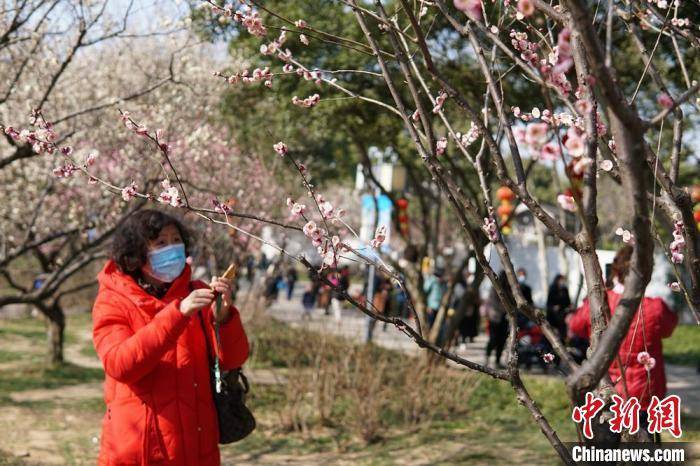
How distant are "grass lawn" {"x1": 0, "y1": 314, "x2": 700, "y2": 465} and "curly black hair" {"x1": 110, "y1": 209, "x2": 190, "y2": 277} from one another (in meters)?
3.55

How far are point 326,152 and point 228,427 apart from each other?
19874 mm

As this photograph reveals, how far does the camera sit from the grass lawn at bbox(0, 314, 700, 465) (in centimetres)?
702

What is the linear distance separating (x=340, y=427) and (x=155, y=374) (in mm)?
4723

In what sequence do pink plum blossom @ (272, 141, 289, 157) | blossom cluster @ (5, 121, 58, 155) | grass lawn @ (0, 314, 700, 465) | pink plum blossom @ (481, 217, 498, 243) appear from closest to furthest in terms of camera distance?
pink plum blossom @ (481, 217, 498, 243) < pink plum blossom @ (272, 141, 289, 157) < blossom cluster @ (5, 121, 58, 155) < grass lawn @ (0, 314, 700, 465)

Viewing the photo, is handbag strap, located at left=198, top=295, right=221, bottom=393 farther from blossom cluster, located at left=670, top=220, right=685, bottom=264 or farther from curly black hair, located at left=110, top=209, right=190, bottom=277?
blossom cluster, located at left=670, top=220, right=685, bottom=264

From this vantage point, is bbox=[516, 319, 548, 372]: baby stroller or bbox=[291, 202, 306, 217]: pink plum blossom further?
bbox=[516, 319, 548, 372]: baby stroller

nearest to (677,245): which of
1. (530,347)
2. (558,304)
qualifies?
(530,347)

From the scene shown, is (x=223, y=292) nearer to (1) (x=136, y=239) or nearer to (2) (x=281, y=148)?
(1) (x=136, y=239)

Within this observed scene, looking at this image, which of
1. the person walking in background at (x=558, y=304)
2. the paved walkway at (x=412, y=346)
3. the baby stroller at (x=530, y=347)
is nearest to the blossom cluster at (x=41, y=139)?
the paved walkway at (x=412, y=346)

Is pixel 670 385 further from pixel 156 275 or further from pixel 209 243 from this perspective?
pixel 156 275

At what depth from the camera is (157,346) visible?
10.3 feet

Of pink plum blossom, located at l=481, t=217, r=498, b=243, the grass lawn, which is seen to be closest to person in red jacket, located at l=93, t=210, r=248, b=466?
pink plum blossom, located at l=481, t=217, r=498, b=243

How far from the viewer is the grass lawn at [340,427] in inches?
276

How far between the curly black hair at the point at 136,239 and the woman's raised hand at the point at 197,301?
44 centimetres
